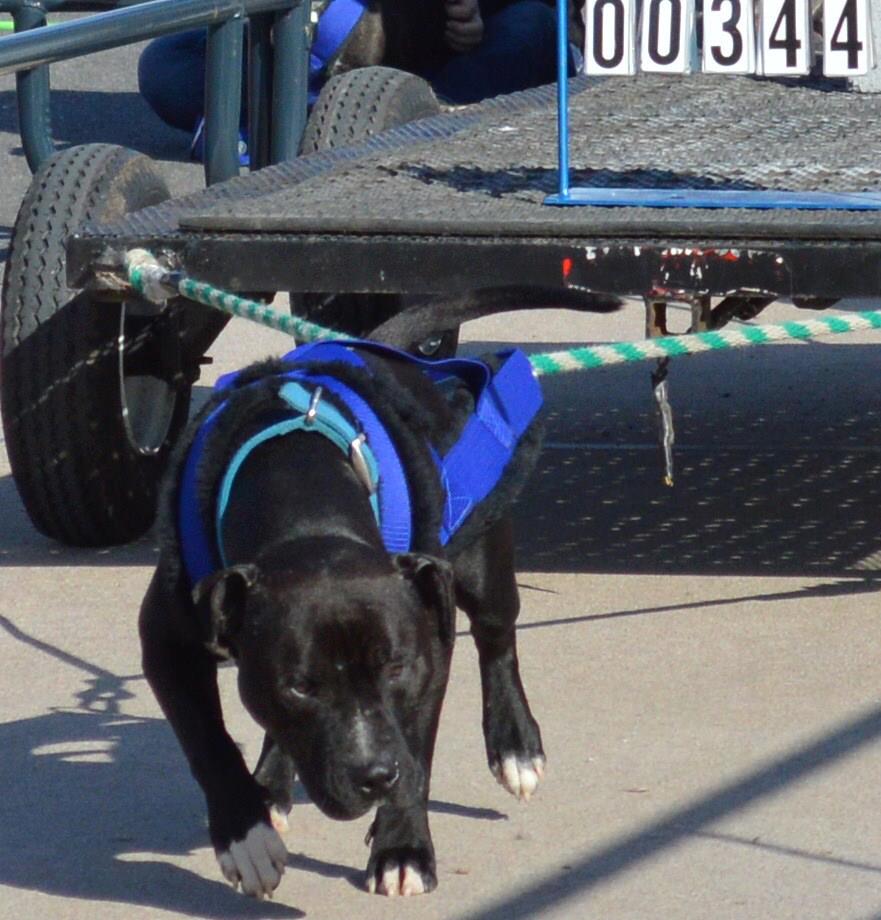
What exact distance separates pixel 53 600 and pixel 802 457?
2459mm

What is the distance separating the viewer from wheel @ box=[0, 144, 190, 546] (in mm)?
5055

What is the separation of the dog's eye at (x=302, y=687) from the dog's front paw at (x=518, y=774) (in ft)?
2.81

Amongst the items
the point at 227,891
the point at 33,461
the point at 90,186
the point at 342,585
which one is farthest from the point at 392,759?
the point at 90,186

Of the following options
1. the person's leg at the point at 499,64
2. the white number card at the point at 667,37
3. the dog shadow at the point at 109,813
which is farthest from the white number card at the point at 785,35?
the person's leg at the point at 499,64

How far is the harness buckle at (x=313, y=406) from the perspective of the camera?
3156 millimetres

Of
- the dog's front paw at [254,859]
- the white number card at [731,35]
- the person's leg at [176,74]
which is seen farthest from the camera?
the person's leg at [176,74]

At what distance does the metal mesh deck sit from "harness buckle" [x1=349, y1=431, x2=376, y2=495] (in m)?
1.46

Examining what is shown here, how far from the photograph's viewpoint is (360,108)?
249 inches

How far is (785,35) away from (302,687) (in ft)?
7.81

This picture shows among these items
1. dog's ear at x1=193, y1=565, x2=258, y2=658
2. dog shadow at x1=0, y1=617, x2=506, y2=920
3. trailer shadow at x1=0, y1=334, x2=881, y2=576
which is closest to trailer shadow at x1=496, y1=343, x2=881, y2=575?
trailer shadow at x1=0, y1=334, x2=881, y2=576

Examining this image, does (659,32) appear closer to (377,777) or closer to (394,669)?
(394,669)

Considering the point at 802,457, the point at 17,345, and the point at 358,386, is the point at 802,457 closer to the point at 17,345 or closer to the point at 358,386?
the point at 17,345

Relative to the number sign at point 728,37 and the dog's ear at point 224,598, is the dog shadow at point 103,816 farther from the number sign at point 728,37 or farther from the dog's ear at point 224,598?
the number sign at point 728,37

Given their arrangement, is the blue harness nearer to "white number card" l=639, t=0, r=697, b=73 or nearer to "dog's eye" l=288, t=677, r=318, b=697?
"dog's eye" l=288, t=677, r=318, b=697
